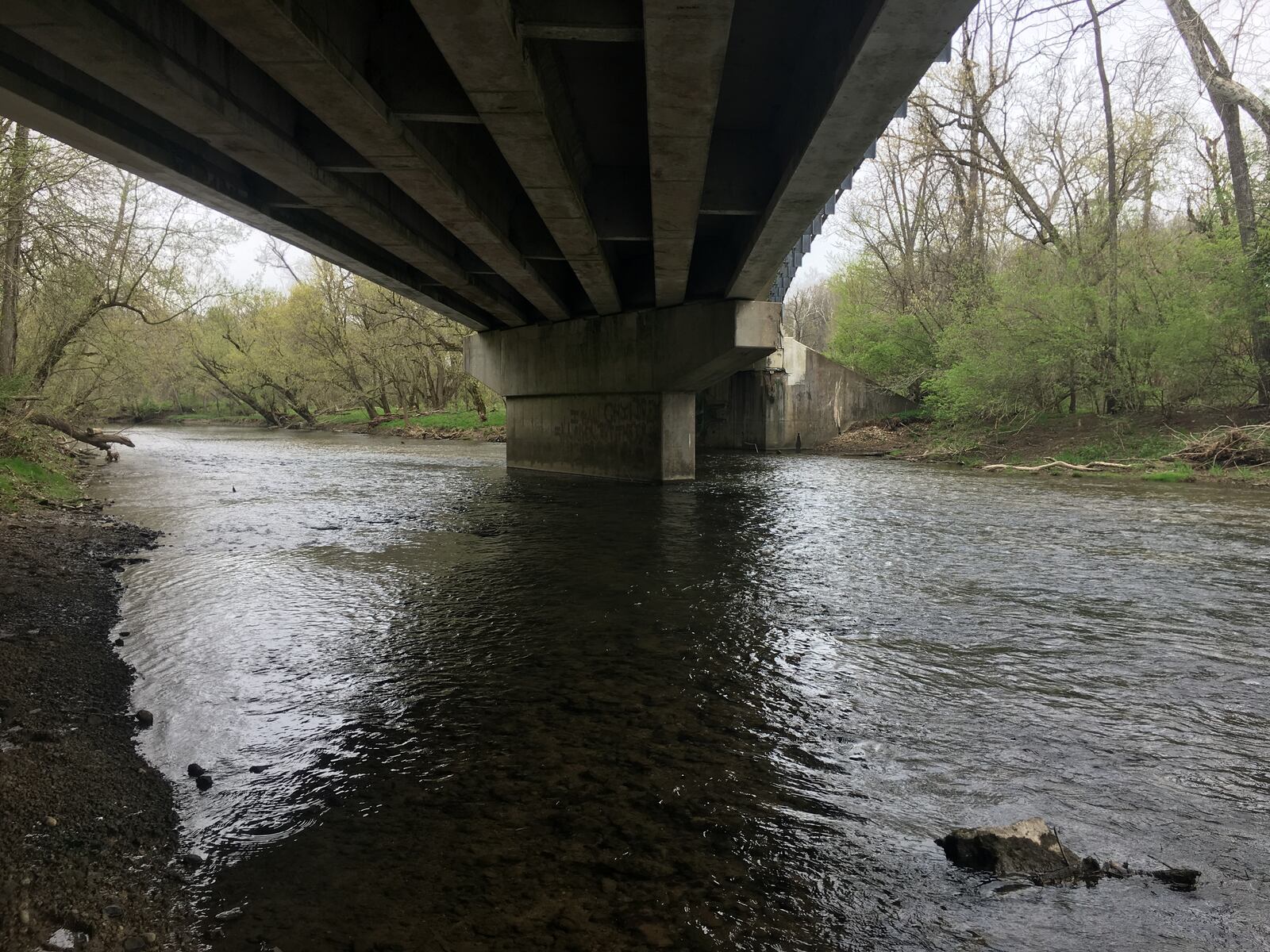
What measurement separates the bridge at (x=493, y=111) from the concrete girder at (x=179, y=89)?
21mm

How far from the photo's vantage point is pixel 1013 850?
3127mm

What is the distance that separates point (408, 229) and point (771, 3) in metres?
7.29

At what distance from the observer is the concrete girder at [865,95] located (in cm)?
557

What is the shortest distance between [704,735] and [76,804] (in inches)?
121

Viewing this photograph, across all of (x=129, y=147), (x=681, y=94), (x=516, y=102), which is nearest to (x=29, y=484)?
(x=129, y=147)

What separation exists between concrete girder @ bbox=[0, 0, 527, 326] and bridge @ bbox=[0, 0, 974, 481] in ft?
0.07

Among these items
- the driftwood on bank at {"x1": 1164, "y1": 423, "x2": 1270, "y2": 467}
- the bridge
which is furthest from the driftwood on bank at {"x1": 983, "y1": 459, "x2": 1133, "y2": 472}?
the bridge

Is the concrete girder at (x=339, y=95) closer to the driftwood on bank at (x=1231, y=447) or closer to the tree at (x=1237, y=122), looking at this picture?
the driftwood on bank at (x=1231, y=447)

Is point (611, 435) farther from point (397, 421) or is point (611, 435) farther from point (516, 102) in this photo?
point (397, 421)

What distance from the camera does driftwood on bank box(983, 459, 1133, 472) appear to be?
2033 cm

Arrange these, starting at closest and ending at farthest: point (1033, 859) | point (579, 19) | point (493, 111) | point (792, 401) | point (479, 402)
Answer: point (1033, 859) → point (579, 19) → point (493, 111) → point (792, 401) → point (479, 402)

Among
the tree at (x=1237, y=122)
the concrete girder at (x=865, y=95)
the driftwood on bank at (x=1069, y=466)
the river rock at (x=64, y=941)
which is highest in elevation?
the tree at (x=1237, y=122)

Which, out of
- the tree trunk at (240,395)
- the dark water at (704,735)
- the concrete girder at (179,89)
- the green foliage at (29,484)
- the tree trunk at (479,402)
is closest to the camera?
the dark water at (704,735)

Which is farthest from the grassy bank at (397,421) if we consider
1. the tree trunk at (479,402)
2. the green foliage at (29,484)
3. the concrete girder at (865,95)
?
the concrete girder at (865,95)
